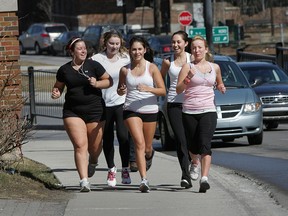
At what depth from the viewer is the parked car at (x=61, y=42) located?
58.2 metres

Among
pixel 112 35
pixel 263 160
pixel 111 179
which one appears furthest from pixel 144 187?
pixel 263 160

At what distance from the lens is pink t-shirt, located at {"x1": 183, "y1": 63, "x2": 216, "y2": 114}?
37.2ft

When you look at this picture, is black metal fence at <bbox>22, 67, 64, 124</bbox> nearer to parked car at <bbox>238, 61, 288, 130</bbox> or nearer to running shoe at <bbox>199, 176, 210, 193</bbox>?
parked car at <bbox>238, 61, 288, 130</bbox>

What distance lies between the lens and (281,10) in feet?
254

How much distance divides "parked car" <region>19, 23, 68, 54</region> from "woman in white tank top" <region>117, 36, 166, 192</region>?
51642mm

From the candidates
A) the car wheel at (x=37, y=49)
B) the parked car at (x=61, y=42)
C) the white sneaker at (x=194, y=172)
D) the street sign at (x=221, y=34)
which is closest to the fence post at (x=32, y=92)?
the street sign at (x=221, y=34)

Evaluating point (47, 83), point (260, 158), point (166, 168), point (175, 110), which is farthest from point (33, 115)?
point (175, 110)

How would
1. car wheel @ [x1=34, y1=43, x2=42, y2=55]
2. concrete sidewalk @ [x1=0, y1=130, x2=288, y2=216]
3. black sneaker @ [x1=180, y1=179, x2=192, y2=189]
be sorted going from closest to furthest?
concrete sidewalk @ [x1=0, y1=130, x2=288, y2=216] → black sneaker @ [x1=180, y1=179, x2=192, y2=189] → car wheel @ [x1=34, y1=43, x2=42, y2=55]

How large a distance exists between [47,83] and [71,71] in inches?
634

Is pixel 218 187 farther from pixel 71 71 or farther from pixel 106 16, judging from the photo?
pixel 106 16

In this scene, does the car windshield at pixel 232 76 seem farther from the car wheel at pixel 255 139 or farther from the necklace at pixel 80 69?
the necklace at pixel 80 69

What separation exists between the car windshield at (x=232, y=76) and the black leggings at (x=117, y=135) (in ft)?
24.1

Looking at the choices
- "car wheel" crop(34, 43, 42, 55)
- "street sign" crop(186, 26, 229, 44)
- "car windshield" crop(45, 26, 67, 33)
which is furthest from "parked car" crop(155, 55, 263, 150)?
"car wheel" crop(34, 43, 42, 55)

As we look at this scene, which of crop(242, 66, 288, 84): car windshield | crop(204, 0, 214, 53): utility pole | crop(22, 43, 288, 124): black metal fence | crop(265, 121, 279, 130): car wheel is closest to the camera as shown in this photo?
crop(265, 121, 279, 130): car wheel
